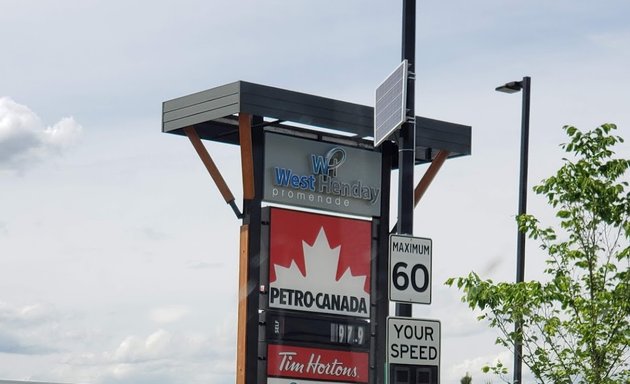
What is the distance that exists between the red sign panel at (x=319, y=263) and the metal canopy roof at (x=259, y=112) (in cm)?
236

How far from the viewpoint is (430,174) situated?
116ft

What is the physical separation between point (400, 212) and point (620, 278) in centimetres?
546

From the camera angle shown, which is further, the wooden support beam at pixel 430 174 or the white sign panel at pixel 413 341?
the wooden support beam at pixel 430 174

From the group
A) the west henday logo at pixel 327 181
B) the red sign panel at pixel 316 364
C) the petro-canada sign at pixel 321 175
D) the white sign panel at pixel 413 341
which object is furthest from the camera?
the west henday logo at pixel 327 181

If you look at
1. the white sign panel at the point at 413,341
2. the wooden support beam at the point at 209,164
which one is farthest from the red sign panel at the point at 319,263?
the white sign panel at the point at 413,341

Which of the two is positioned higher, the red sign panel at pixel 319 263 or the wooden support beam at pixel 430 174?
the wooden support beam at pixel 430 174

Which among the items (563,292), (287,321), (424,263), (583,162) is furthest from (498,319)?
(287,321)

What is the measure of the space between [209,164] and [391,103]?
12910mm

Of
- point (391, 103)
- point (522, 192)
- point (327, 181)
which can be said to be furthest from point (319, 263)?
point (391, 103)

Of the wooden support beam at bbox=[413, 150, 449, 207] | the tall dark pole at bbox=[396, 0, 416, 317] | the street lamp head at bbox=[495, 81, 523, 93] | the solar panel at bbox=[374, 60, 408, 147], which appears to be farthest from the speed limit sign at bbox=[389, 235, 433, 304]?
the wooden support beam at bbox=[413, 150, 449, 207]

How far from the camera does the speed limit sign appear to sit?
17.4 meters

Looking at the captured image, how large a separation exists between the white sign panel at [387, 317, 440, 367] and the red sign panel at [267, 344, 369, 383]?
13.7 meters

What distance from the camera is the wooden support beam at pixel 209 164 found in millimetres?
30734

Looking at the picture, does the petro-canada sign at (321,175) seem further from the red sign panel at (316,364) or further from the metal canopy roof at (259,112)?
the red sign panel at (316,364)
